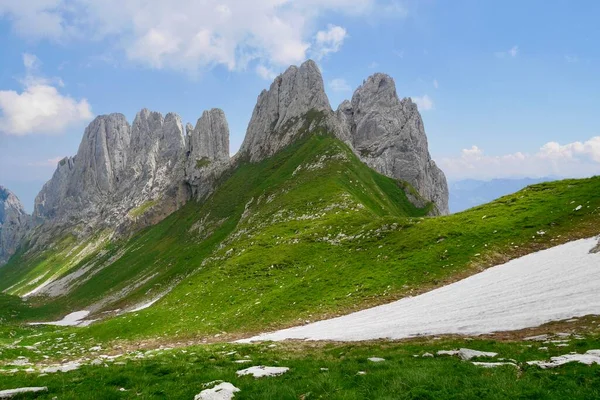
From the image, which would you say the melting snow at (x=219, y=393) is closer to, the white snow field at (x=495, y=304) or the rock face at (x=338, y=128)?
the white snow field at (x=495, y=304)

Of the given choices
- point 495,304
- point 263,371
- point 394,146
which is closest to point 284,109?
point 394,146

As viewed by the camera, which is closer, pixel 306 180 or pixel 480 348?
pixel 480 348

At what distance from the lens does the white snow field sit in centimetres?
2548

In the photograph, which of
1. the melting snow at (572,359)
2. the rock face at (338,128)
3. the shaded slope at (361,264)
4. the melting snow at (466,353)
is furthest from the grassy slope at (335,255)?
the rock face at (338,128)

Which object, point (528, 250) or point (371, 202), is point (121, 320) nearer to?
point (528, 250)

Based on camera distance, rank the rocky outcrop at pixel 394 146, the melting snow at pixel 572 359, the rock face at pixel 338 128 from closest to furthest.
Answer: the melting snow at pixel 572 359, the rock face at pixel 338 128, the rocky outcrop at pixel 394 146

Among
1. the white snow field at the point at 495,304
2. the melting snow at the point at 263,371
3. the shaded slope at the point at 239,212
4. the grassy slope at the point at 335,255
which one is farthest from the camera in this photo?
the shaded slope at the point at 239,212

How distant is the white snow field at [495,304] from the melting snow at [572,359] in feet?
29.0

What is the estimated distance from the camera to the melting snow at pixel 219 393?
13.4 m

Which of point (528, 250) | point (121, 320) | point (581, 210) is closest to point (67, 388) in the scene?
point (121, 320)

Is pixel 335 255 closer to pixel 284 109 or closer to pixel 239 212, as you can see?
pixel 239 212

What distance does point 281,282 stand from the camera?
4944cm

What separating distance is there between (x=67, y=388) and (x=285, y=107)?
162m

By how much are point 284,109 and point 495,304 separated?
151 m
